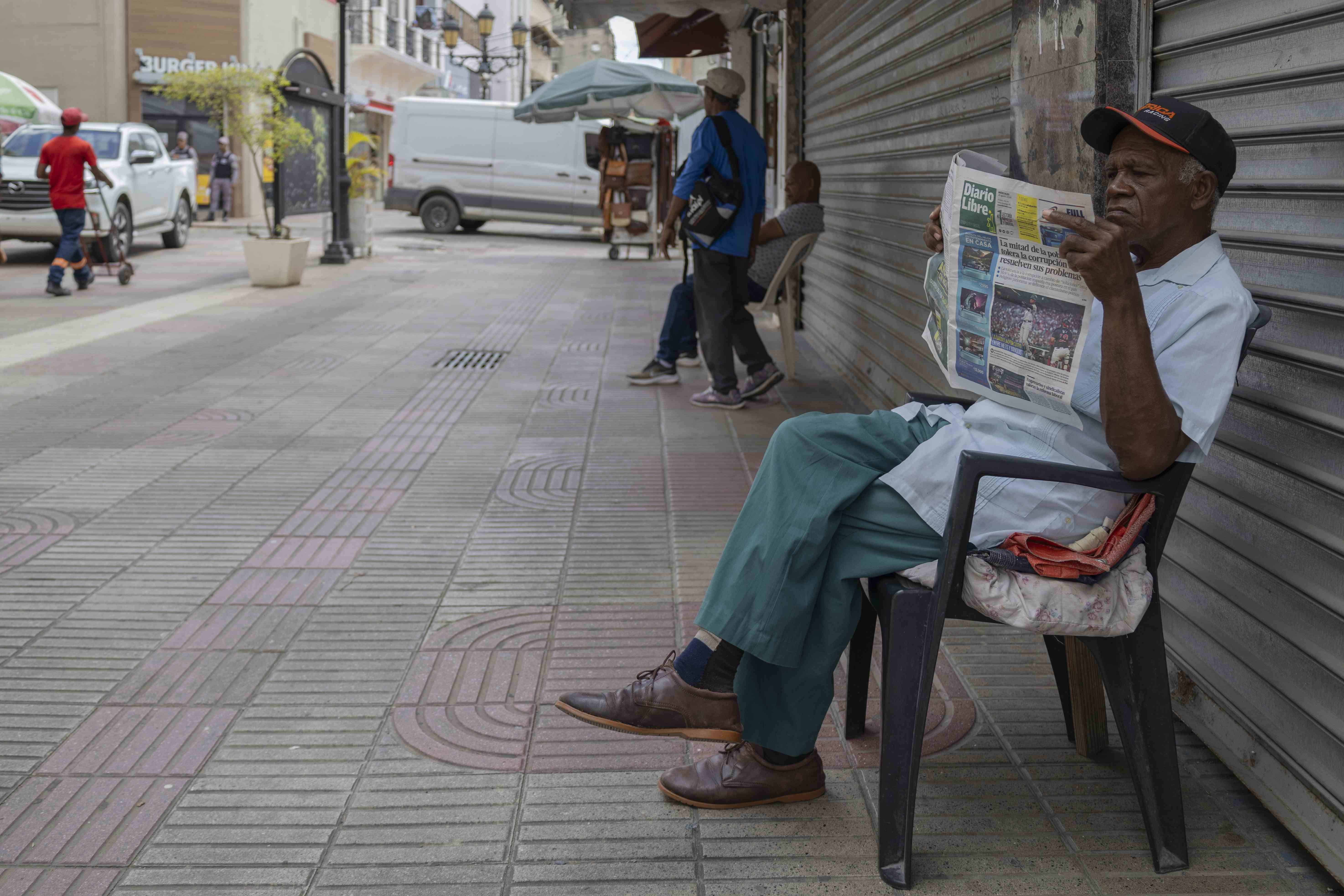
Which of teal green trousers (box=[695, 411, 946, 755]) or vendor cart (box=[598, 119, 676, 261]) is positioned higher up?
vendor cart (box=[598, 119, 676, 261])

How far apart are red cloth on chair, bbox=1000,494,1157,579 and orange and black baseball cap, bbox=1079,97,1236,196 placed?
2.10 ft

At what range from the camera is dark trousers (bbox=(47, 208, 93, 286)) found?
43.3 ft

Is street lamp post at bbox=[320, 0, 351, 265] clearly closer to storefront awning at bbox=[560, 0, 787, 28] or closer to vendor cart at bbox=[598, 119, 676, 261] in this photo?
vendor cart at bbox=[598, 119, 676, 261]

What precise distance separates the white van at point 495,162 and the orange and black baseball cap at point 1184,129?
22.0 m

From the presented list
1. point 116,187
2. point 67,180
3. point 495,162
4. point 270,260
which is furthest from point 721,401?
point 495,162

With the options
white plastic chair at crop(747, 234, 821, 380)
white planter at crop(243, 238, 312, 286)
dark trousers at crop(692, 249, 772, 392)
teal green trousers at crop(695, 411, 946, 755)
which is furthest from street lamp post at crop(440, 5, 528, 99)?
teal green trousers at crop(695, 411, 946, 755)

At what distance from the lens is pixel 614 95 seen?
17.2 metres

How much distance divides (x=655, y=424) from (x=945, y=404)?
4.20 m

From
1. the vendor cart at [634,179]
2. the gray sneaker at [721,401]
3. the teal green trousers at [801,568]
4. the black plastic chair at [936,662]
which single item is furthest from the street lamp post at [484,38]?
the black plastic chair at [936,662]

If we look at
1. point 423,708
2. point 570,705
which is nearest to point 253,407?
point 423,708

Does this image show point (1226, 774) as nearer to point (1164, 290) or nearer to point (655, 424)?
point (1164, 290)

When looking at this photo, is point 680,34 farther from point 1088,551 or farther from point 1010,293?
point 1088,551

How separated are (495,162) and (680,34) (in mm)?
10403

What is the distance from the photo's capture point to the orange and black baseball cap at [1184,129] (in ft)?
7.91
